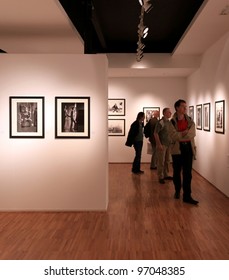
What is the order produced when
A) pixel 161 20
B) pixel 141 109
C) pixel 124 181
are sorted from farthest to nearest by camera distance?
pixel 141 109, pixel 124 181, pixel 161 20

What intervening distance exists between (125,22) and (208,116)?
129 inches

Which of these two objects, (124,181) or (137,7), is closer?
(137,7)

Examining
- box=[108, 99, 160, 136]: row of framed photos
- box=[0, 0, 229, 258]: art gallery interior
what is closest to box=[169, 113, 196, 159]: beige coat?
box=[0, 0, 229, 258]: art gallery interior

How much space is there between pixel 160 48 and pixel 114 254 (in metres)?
8.06

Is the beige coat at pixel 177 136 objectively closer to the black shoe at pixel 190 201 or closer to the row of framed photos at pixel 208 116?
the black shoe at pixel 190 201

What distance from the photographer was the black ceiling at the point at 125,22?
742 cm

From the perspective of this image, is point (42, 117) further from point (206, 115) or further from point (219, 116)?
point (206, 115)

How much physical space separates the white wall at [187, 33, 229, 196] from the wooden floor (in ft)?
3.08

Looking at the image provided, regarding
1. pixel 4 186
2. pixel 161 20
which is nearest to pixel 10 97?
pixel 4 186

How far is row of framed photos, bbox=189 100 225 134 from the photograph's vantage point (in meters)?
8.36

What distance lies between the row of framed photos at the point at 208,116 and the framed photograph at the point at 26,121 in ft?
13.3

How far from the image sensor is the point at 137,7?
770 centimetres

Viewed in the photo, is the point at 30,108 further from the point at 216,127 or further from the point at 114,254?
the point at 216,127

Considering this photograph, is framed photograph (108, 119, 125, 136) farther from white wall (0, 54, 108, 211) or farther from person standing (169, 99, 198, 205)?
white wall (0, 54, 108, 211)
